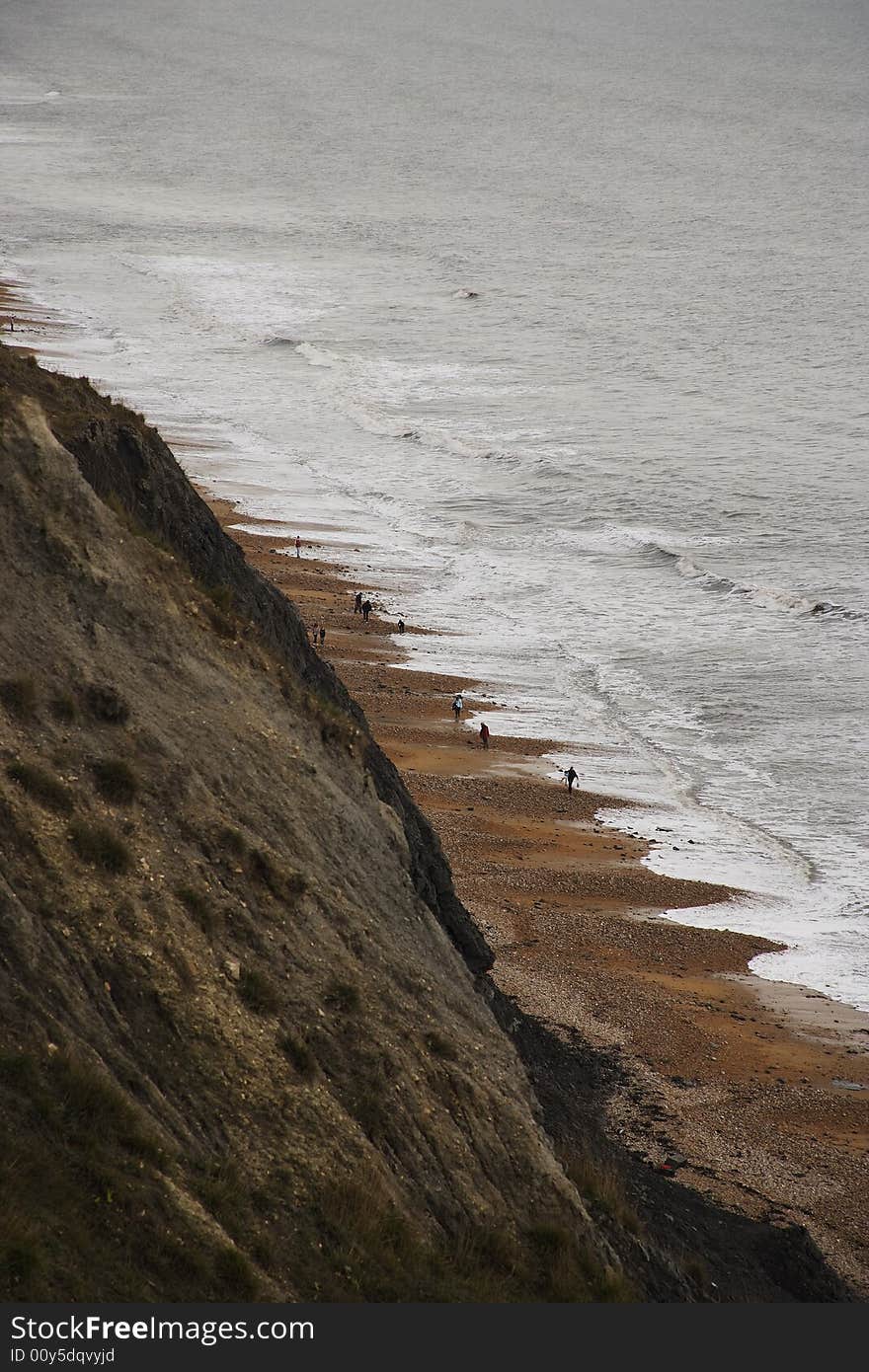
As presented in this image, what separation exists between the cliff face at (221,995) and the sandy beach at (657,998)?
2.54 meters

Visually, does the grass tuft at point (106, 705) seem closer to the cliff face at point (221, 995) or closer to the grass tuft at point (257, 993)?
the cliff face at point (221, 995)

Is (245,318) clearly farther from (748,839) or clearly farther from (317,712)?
(317,712)

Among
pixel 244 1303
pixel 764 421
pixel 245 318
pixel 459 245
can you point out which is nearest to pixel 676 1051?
pixel 244 1303

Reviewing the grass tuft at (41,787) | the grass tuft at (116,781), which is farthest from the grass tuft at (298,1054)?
the grass tuft at (41,787)

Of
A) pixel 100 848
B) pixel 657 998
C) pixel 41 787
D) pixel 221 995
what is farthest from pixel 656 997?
pixel 41 787

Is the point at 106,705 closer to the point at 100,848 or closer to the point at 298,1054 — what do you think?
the point at 100,848

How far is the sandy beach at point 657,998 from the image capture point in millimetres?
17750

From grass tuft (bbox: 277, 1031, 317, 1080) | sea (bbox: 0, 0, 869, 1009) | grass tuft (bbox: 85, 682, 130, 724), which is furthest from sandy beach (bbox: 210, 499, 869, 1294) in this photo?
grass tuft (bbox: 85, 682, 130, 724)

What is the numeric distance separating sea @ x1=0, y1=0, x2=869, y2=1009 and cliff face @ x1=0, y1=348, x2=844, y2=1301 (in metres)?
11.5

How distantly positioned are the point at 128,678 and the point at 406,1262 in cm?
575

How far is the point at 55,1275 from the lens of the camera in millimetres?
8234

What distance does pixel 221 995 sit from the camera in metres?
10.9

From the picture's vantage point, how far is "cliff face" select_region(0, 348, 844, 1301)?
9227 mm

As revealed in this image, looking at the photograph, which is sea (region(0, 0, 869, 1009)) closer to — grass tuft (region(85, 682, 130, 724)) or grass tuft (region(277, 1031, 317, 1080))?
grass tuft (region(277, 1031, 317, 1080))
